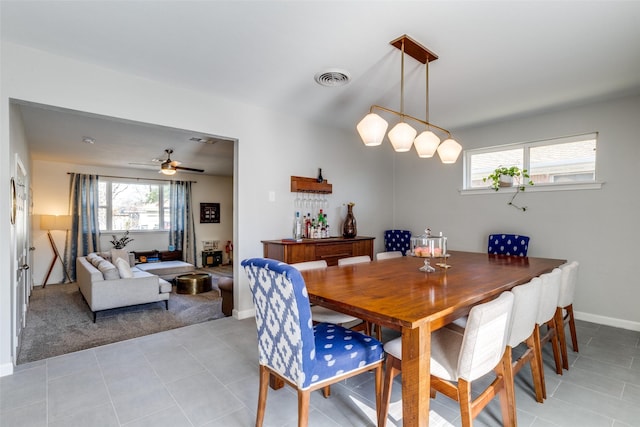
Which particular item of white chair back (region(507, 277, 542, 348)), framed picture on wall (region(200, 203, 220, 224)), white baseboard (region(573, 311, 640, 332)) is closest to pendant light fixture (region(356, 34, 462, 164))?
white chair back (region(507, 277, 542, 348))

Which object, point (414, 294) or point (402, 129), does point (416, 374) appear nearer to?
point (414, 294)

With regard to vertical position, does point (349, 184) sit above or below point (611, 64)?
below

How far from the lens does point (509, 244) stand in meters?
3.60

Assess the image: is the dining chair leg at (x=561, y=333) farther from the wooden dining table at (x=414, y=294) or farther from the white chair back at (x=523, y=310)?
the white chair back at (x=523, y=310)

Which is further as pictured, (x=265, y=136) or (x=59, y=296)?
(x=59, y=296)

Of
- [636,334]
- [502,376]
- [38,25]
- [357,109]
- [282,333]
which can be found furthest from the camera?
[357,109]

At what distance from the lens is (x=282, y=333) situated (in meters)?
1.46

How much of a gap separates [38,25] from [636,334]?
5.59 meters

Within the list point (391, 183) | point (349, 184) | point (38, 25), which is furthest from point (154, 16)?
point (391, 183)

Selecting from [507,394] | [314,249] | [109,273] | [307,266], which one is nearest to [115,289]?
[109,273]

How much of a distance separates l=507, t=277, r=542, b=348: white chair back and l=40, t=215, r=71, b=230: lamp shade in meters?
7.11

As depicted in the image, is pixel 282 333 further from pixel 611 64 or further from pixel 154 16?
pixel 611 64

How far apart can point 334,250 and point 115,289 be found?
2.63m

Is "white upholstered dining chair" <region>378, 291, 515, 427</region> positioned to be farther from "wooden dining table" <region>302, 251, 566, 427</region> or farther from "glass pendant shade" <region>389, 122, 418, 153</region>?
"glass pendant shade" <region>389, 122, 418, 153</region>
